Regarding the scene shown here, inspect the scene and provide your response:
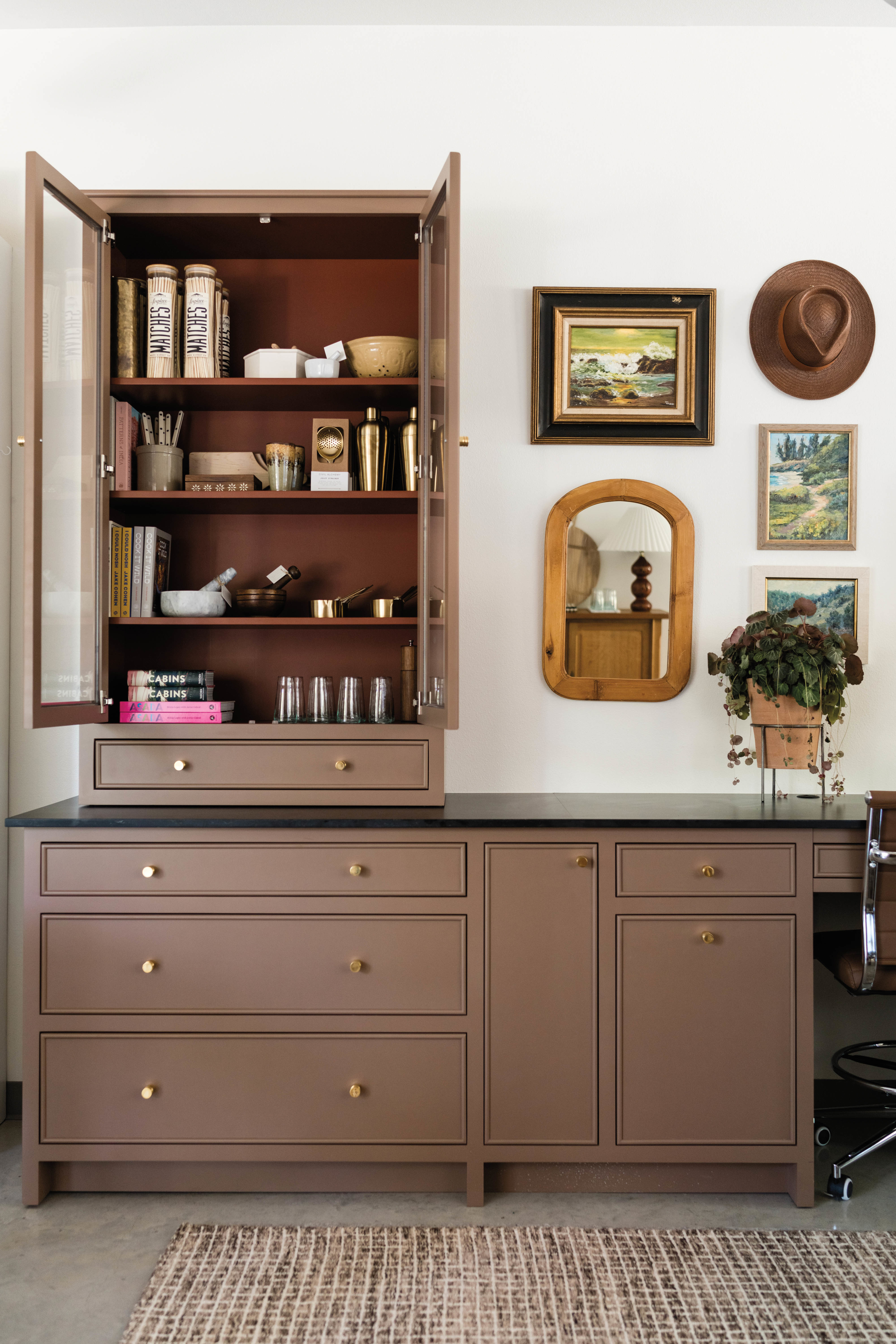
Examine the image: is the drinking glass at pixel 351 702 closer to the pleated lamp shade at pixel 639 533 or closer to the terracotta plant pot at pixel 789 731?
the pleated lamp shade at pixel 639 533

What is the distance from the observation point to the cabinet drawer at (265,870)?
2.28 meters

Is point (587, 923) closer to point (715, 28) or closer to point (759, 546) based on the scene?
point (759, 546)

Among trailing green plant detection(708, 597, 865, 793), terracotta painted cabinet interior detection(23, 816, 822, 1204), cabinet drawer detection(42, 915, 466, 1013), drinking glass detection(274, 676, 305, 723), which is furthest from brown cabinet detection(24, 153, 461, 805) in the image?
trailing green plant detection(708, 597, 865, 793)

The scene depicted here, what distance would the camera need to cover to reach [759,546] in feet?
9.29

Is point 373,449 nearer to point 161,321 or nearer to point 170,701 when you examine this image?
point 161,321

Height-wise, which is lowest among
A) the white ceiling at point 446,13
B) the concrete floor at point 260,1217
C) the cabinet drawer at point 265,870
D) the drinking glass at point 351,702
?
the concrete floor at point 260,1217

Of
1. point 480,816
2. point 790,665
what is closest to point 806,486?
point 790,665

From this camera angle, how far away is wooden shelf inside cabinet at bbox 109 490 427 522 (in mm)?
2479

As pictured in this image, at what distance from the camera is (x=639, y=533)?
2814mm

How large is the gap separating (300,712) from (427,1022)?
922mm

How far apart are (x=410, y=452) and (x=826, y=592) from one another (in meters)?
1.42

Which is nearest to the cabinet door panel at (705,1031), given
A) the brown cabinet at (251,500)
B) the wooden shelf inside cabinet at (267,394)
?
the brown cabinet at (251,500)

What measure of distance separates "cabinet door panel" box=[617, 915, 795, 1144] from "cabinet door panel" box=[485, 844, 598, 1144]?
0.09 m

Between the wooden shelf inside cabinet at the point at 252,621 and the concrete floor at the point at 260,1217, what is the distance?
1.54m
